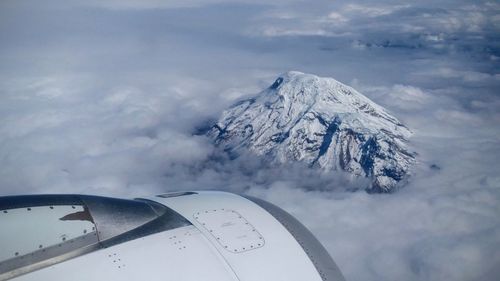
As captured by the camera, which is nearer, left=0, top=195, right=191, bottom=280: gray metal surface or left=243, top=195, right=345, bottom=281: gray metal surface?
left=0, top=195, right=191, bottom=280: gray metal surface

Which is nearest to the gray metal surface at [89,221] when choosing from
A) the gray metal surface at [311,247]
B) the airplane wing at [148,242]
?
the airplane wing at [148,242]

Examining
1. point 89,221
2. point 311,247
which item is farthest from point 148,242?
point 311,247

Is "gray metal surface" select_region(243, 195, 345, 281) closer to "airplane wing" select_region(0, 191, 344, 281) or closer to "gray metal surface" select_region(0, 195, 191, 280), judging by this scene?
"airplane wing" select_region(0, 191, 344, 281)

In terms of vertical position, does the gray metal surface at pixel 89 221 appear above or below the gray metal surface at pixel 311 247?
above

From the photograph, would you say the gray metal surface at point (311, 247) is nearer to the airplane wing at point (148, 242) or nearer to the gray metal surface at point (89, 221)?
the airplane wing at point (148, 242)

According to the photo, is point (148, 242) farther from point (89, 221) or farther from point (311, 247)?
point (311, 247)

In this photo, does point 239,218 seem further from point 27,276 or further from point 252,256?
point 27,276

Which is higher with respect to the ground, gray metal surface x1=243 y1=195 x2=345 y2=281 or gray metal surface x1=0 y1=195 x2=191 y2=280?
gray metal surface x1=0 y1=195 x2=191 y2=280

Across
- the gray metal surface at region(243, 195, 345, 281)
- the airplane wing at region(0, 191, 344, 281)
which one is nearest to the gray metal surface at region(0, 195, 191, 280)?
the airplane wing at region(0, 191, 344, 281)

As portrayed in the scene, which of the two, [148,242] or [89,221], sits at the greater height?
[89,221]
